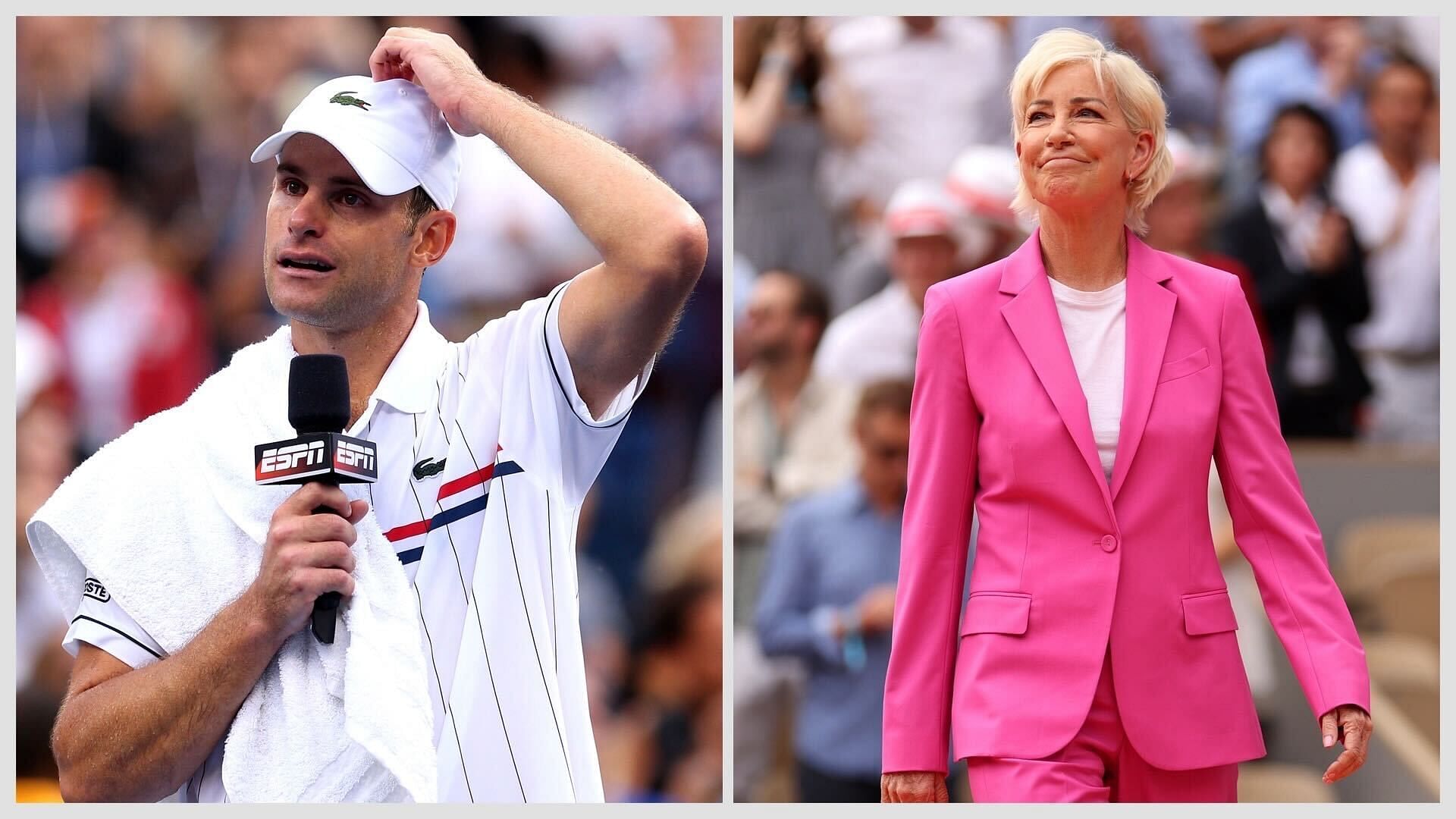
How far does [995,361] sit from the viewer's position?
378 cm

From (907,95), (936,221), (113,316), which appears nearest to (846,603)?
(936,221)

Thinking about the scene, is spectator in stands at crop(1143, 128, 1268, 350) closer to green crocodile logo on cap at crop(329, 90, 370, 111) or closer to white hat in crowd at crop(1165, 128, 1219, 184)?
white hat in crowd at crop(1165, 128, 1219, 184)

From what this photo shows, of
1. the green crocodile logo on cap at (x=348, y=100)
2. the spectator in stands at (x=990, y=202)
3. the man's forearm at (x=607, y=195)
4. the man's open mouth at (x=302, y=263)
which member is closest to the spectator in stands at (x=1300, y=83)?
the spectator in stands at (x=990, y=202)

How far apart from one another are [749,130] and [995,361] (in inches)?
177

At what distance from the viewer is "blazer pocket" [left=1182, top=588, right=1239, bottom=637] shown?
3.69m

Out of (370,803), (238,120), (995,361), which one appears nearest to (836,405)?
(238,120)

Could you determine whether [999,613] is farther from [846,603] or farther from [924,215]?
[924,215]

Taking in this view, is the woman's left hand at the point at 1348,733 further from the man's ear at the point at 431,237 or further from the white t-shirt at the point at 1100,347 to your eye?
the man's ear at the point at 431,237

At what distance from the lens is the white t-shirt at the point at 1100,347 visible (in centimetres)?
372

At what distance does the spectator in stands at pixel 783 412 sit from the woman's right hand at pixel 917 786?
335cm

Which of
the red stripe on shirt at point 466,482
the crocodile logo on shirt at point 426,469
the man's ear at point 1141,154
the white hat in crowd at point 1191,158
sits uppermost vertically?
the white hat in crowd at point 1191,158

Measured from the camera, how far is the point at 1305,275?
26.1 ft

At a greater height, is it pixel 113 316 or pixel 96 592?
pixel 113 316

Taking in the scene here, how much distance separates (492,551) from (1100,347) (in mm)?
1252
